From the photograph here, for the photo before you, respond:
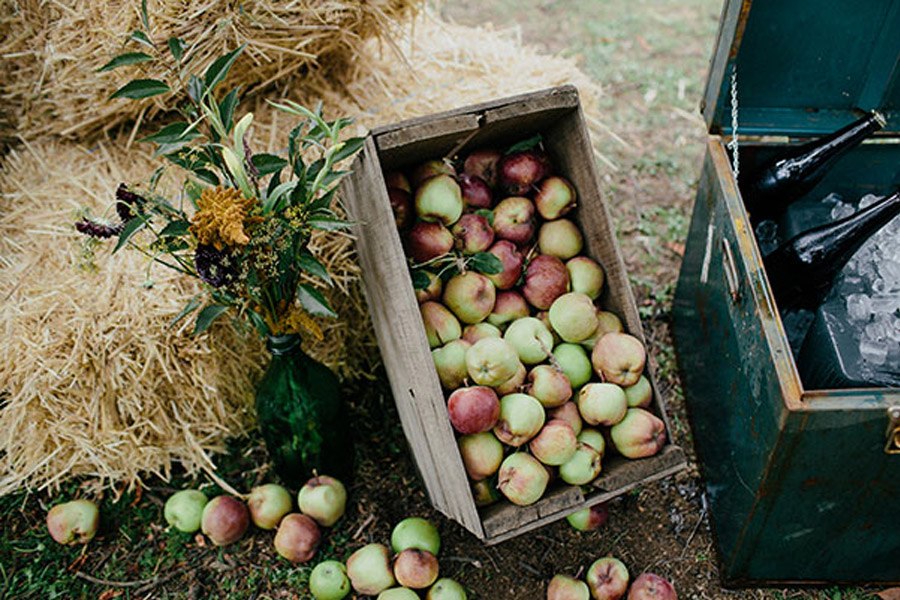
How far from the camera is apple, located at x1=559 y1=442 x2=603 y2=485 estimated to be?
1.88 m

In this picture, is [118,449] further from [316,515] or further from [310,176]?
[310,176]

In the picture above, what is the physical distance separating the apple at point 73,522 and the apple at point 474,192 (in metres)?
1.54

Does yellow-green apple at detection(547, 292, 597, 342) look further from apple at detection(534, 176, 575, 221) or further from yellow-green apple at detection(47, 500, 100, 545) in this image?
yellow-green apple at detection(47, 500, 100, 545)

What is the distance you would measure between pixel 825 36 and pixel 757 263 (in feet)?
3.01

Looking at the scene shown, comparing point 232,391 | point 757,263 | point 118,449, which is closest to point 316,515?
point 232,391

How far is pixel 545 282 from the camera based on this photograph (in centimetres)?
206

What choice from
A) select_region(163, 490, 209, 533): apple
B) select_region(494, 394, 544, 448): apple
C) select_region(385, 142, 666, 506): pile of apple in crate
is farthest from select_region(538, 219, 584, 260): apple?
select_region(163, 490, 209, 533): apple

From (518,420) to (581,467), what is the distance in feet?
0.67

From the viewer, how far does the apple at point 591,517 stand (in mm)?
2232

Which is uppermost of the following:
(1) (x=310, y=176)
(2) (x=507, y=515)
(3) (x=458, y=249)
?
(1) (x=310, y=176)

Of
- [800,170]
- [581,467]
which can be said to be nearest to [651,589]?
[581,467]

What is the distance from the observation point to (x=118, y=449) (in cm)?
234

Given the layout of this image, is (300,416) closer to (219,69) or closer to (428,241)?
(428,241)

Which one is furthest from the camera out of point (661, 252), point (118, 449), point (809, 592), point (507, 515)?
point (661, 252)
